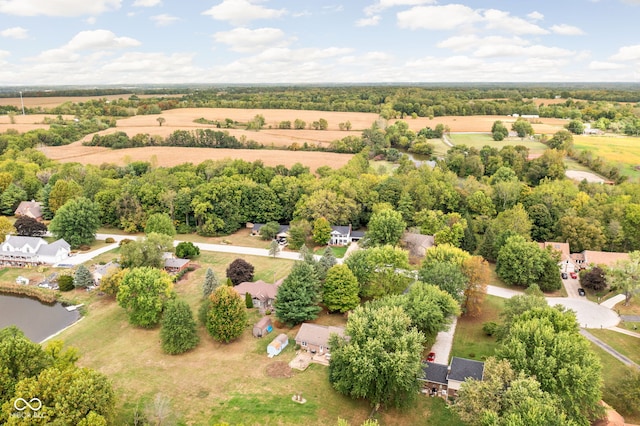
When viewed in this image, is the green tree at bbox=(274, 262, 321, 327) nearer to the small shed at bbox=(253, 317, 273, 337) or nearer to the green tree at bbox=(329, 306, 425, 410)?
the small shed at bbox=(253, 317, 273, 337)

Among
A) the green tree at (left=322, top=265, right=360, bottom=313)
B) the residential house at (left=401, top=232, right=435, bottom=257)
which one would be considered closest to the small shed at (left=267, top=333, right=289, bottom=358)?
the green tree at (left=322, top=265, right=360, bottom=313)

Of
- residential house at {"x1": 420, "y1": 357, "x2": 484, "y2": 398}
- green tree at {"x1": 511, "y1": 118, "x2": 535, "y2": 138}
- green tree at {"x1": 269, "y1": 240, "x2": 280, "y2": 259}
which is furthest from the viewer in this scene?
green tree at {"x1": 511, "y1": 118, "x2": 535, "y2": 138}

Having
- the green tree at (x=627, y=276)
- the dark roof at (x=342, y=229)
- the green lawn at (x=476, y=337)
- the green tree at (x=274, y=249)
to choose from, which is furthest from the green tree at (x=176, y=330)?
the green tree at (x=627, y=276)

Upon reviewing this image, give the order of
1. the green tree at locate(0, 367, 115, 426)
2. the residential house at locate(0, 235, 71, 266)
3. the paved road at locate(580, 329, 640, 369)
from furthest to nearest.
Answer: the residential house at locate(0, 235, 71, 266) < the paved road at locate(580, 329, 640, 369) < the green tree at locate(0, 367, 115, 426)

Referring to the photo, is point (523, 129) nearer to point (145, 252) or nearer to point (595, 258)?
point (595, 258)

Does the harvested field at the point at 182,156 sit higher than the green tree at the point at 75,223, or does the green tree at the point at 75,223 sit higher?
the harvested field at the point at 182,156

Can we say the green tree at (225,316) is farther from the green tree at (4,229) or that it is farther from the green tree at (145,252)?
the green tree at (4,229)
